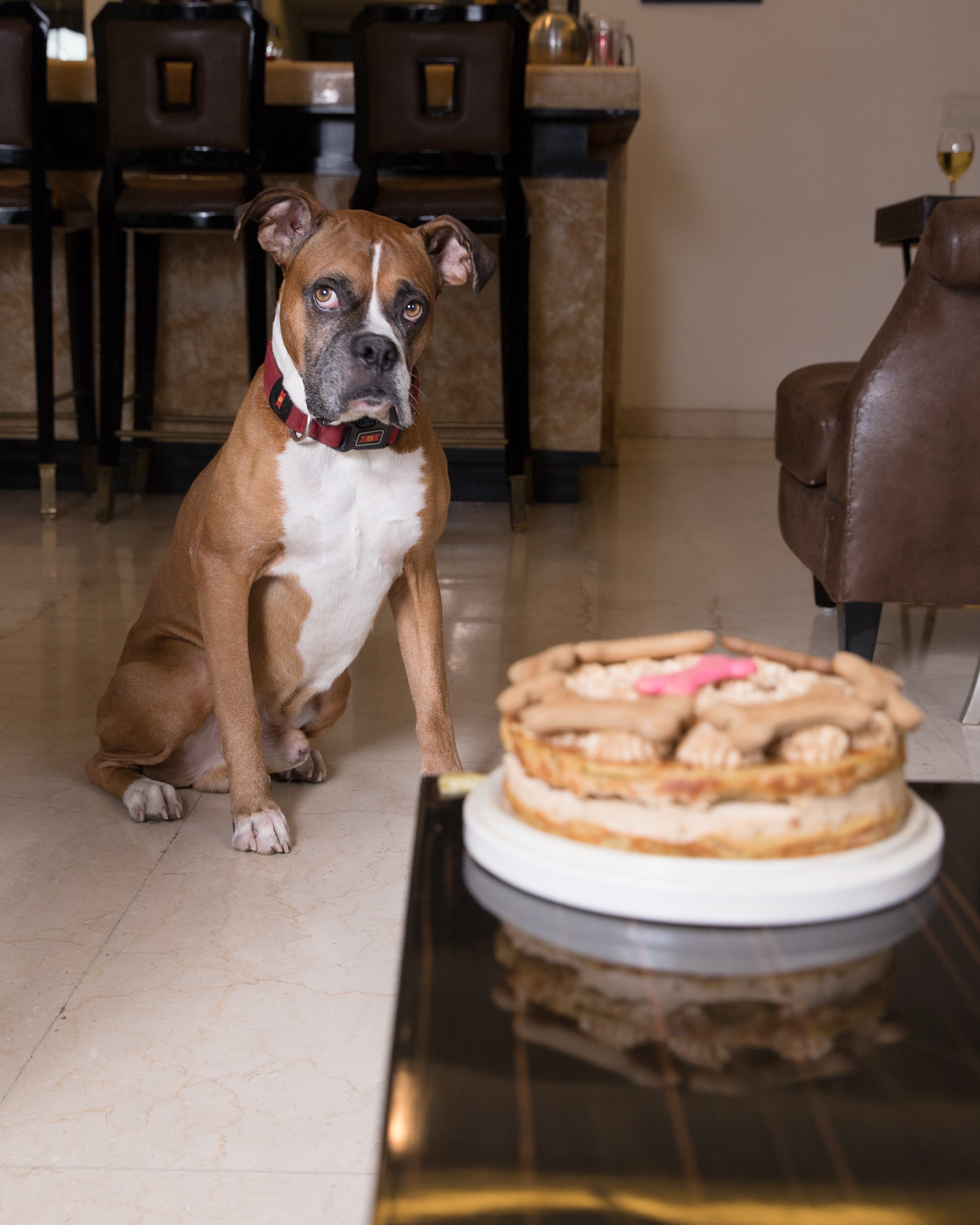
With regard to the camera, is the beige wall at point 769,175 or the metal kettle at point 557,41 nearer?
the metal kettle at point 557,41

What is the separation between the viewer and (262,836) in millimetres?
1713

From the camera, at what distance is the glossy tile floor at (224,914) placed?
1.07m

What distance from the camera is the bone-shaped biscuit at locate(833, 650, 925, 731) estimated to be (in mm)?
657

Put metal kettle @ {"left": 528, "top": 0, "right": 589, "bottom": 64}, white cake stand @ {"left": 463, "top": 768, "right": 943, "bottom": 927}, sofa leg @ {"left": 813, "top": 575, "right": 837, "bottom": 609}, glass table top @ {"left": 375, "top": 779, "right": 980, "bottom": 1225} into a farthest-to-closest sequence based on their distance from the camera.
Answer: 1. metal kettle @ {"left": 528, "top": 0, "right": 589, "bottom": 64}
2. sofa leg @ {"left": 813, "top": 575, "right": 837, "bottom": 609}
3. white cake stand @ {"left": 463, "top": 768, "right": 943, "bottom": 927}
4. glass table top @ {"left": 375, "top": 779, "right": 980, "bottom": 1225}

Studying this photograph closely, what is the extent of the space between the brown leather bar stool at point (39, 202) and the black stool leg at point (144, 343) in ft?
0.64

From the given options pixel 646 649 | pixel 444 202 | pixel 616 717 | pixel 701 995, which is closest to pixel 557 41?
pixel 444 202

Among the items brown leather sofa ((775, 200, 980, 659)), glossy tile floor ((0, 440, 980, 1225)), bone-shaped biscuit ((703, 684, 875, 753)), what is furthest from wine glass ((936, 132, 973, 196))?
bone-shaped biscuit ((703, 684, 875, 753))

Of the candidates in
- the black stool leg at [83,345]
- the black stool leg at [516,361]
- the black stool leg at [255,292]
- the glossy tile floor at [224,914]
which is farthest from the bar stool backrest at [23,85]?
the black stool leg at [516,361]

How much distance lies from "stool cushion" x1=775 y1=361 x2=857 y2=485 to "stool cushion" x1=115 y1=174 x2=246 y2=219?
5.73 feet

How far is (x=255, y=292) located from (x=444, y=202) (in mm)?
676

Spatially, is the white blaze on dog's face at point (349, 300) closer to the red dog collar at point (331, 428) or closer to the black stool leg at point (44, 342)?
the red dog collar at point (331, 428)

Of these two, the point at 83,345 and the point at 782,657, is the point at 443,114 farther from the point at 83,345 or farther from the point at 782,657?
the point at 782,657

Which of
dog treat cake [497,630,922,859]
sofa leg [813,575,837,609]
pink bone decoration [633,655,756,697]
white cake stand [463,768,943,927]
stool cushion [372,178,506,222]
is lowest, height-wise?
sofa leg [813,575,837,609]

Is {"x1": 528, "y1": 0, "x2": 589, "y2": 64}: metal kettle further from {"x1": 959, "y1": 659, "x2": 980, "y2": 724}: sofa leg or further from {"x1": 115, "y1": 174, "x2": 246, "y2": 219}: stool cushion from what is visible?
{"x1": 959, "y1": 659, "x2": 980, "y2": 724}: sofa leg
